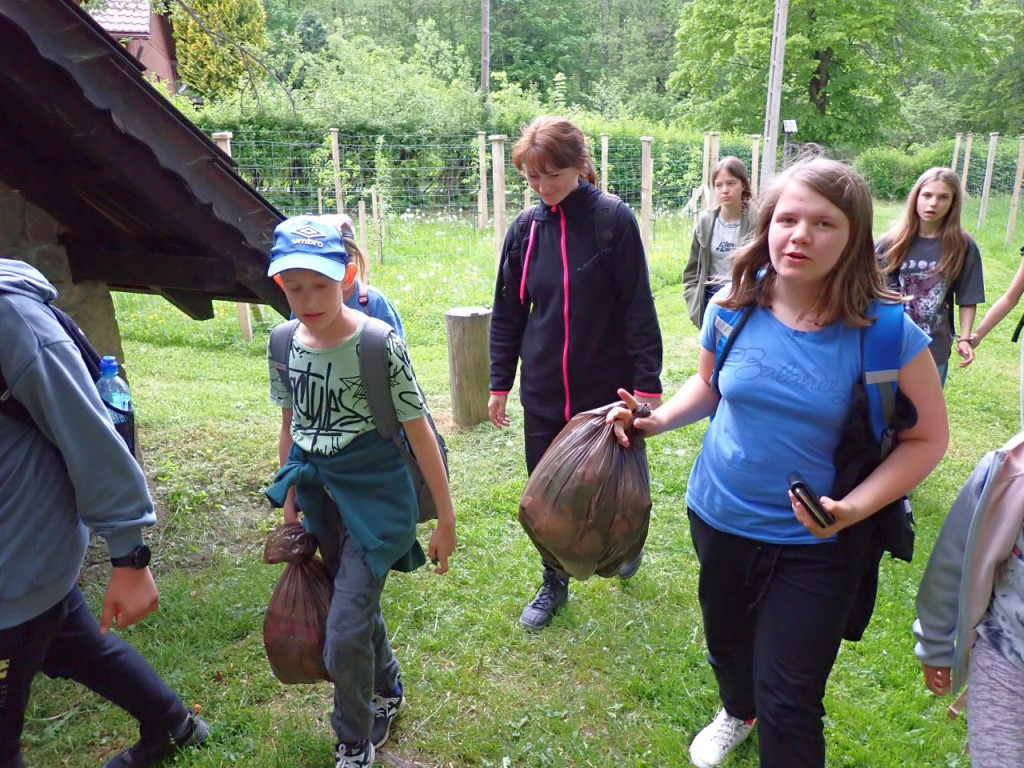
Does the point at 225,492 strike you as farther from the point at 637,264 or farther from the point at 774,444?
the point at 774,444

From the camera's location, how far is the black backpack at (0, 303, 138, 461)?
6.21 ft

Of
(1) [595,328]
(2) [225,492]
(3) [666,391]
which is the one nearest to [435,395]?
(3) [666,391]

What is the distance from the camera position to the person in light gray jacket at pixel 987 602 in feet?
6.08

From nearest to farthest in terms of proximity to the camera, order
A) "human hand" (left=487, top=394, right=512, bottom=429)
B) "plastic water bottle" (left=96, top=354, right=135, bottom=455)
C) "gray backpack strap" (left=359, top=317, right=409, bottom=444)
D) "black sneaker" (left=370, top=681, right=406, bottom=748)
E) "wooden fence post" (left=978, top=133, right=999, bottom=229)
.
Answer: "plastic water bottle" (left=96, top=354, right=135, bottom=455) < "gray backpack strap" (left=359, top=317, right=409, bottom=444) < "black sneaker" (left=370, top=681, right=406, bottom=748) < "human hand" (left=487, top=394, right=512, bottom=429) < "wooden fence post" (left=978, top=133, right=999, bottom=229)

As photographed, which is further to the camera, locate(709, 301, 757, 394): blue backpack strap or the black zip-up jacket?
the black zip-up jacket

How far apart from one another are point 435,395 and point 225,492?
2673 mm

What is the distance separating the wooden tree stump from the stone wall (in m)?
2.51

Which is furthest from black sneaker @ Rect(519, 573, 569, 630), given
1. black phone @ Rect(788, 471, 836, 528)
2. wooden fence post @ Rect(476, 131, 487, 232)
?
wooden fence post @ Rect(476, 131, 487, 232)

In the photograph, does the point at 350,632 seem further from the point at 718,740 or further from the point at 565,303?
the point at 565,303

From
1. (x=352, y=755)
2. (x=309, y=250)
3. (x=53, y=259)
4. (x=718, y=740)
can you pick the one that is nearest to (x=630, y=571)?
(x=718, y=740)

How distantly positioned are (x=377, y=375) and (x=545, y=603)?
180 cm

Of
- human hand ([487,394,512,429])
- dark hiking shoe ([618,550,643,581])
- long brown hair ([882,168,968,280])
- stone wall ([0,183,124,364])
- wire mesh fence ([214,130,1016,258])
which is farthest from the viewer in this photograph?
wire mesh fence ([214,130,1016,258])

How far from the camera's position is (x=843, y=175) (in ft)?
6.84

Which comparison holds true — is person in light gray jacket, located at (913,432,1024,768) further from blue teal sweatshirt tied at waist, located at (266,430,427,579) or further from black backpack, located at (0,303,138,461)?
black backpack, located at (0,303,138,461)
